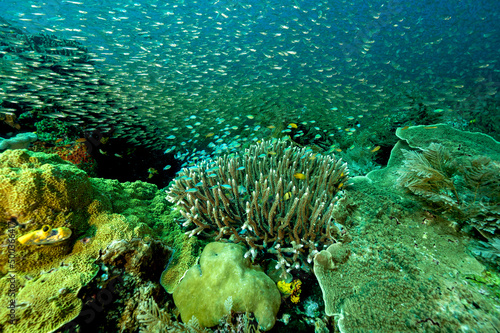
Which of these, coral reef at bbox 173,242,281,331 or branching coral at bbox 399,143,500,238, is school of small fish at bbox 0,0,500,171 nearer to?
branching coral at bbox 399,143,500,238

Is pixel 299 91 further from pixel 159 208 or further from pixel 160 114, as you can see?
pixel 159 208

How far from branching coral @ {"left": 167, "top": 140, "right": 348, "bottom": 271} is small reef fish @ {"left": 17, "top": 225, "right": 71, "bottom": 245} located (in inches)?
53.4

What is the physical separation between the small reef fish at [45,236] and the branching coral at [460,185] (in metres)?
4.69

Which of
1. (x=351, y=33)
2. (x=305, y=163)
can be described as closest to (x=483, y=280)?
(x=305, y=163)

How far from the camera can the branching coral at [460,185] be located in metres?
2.33

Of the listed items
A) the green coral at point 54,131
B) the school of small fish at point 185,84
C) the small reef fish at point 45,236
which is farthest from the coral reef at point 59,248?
the green coral at point 54,131

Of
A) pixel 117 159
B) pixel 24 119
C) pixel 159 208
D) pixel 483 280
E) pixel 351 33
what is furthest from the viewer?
pixel 351 33

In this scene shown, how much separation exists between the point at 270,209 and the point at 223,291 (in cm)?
119

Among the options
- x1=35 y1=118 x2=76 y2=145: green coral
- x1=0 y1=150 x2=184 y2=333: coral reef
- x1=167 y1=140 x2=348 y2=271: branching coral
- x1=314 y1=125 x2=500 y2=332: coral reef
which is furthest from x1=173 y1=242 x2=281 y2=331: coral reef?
x1=35 y1=118 x2=76 y2=145: green coral

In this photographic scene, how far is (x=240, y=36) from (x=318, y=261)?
1231 centimetres

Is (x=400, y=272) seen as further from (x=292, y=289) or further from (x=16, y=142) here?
(x=16, y=142)

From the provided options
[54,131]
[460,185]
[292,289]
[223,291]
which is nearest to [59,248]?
[223,291]

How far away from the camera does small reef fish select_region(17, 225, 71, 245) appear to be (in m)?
2.02

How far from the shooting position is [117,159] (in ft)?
33.3
